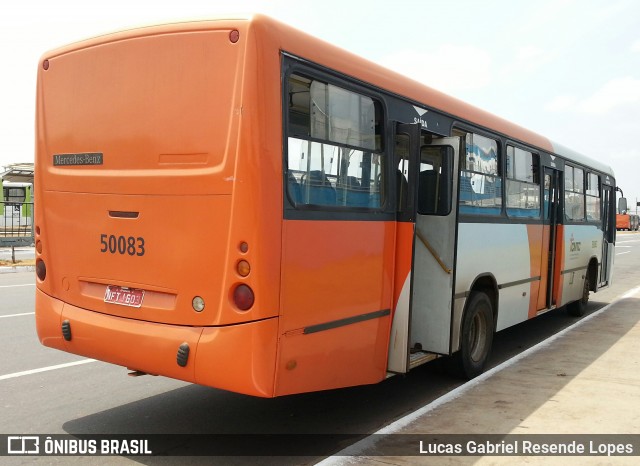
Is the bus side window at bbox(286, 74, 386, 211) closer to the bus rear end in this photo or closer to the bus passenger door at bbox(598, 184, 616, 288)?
the bus rear end

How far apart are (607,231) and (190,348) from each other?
36.8 ft

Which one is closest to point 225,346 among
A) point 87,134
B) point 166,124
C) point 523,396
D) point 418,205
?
point 166,124

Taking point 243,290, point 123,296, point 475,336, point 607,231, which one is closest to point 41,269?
point 123,296

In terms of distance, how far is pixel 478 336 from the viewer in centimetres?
705

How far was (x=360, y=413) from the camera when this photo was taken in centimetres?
568

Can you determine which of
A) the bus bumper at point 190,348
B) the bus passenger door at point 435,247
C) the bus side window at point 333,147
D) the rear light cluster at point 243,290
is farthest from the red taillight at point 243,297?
the bus passenger door at point 435,247

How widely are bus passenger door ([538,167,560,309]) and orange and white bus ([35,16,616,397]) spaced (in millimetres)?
3780

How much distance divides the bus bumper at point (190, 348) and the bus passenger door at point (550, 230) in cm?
617

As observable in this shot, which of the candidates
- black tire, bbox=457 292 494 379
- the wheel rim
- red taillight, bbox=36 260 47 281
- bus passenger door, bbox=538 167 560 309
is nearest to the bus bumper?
red taillight, bbox=36 260 47 281

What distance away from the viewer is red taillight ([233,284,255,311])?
3979mm

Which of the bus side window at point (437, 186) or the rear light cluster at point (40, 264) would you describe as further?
the bus side window at point (437, 186)

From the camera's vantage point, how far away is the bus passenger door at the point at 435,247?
579cm

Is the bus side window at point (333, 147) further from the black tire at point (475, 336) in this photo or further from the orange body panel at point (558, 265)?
the orange body panel at point (558, 265)

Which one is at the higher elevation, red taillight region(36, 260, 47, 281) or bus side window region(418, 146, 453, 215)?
bus side window region(418, 146, 453, 215)
